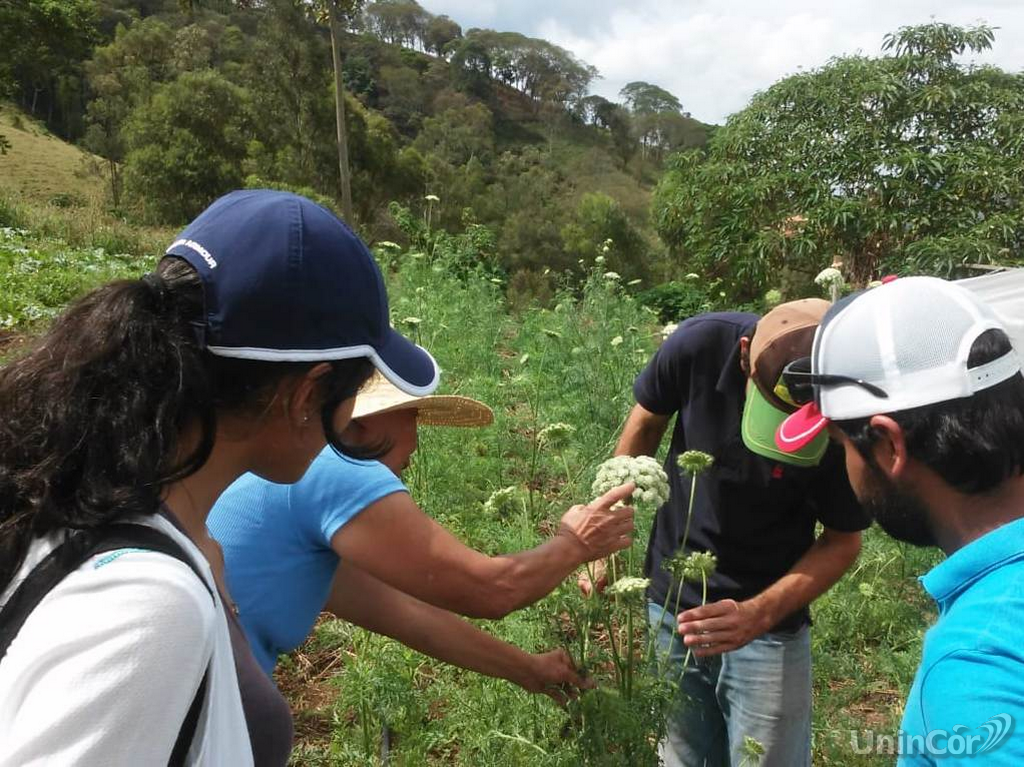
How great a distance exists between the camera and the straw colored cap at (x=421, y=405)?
1.86 meters

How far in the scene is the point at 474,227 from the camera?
9867 millimetres

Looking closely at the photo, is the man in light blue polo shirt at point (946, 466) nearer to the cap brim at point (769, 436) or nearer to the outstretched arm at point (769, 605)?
the cap brim at point (769, 436)

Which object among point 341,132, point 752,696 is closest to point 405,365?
point 752,696

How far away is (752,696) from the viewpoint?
Answer: 2316mm

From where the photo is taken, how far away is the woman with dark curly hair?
2.85 ft

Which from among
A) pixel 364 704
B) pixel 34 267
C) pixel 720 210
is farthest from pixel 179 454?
pixel 34 267

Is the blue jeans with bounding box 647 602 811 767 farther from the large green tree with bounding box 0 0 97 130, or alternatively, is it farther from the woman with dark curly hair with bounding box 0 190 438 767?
the large green tree with bounding box 0 0 97 130

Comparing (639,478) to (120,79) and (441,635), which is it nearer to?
(441,635)

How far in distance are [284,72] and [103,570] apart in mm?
32999

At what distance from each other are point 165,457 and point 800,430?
143 centimetres

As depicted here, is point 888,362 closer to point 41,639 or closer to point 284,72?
point 41,639

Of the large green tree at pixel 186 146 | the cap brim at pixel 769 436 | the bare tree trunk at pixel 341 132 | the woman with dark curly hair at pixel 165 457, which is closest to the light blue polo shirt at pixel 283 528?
the woman with dark curly hair at pixel 165 457

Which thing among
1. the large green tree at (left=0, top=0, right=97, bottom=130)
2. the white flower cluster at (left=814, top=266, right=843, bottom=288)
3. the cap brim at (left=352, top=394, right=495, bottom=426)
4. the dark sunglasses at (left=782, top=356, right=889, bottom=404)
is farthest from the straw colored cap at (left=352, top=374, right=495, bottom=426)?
the large green tree at (left=0, top=0, right=97, bottom=130)

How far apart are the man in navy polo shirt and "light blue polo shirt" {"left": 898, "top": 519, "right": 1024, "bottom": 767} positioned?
2.77 ft
